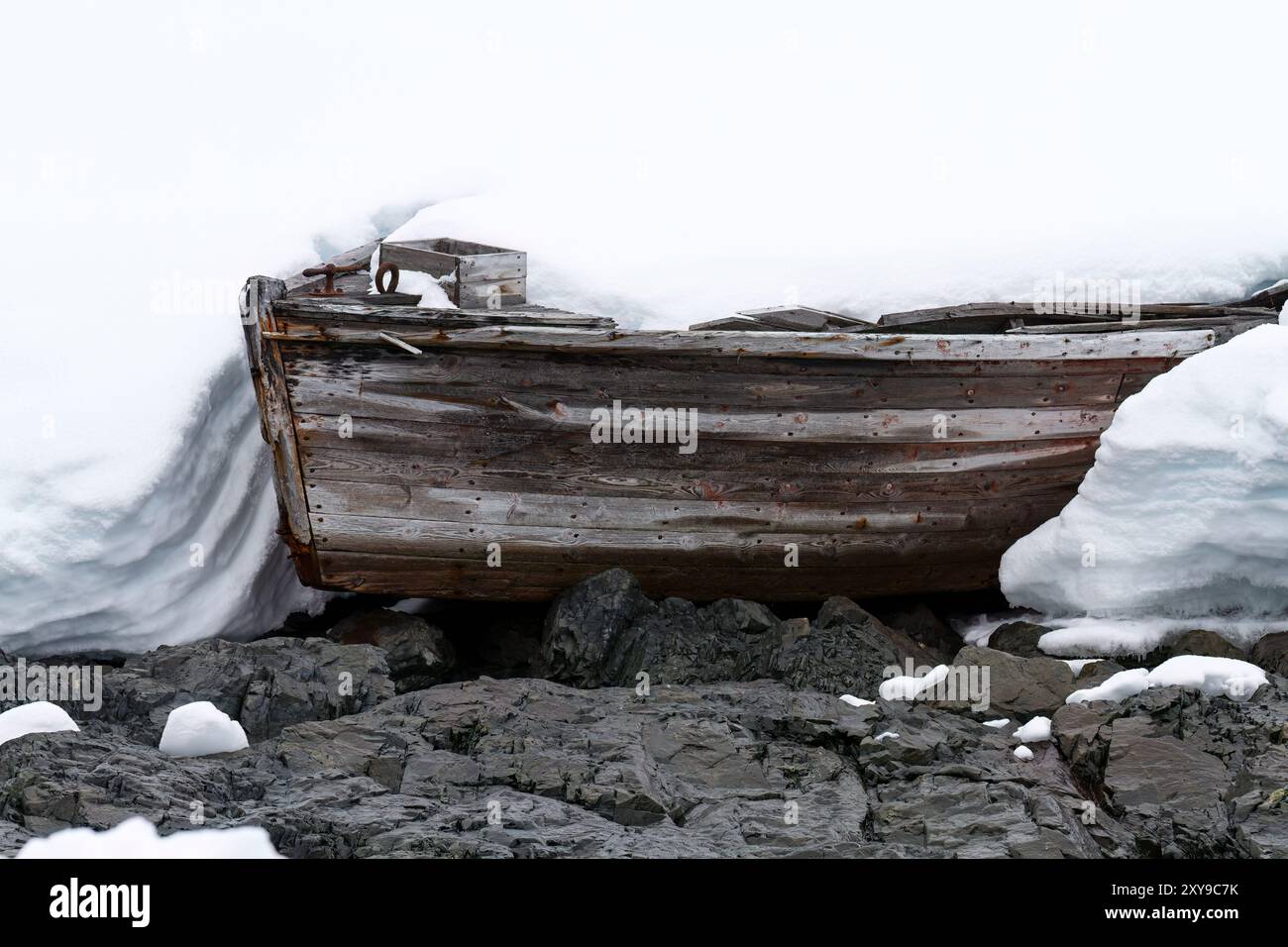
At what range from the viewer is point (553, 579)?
6.74 metres

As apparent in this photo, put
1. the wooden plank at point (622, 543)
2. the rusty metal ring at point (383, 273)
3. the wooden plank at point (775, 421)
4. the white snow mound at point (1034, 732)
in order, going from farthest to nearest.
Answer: the rusty metal ring at point (383, 273) → the wooden plank at point (622, 543) → the wooden plank at point (775, 421) → the white snow mound at point (1034, 732)

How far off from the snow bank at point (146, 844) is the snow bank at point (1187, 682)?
140 inches

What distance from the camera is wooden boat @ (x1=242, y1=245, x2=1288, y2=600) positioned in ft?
20.5

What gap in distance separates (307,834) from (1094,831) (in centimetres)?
264

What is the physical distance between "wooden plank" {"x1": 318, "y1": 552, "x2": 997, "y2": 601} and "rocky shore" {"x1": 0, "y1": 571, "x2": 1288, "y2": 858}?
43 cm

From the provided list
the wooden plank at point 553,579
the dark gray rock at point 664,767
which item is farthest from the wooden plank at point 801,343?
the dark gray rock at point 664,767

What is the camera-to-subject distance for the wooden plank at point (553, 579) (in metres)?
6.63

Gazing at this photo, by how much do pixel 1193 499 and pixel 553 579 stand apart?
3271mm

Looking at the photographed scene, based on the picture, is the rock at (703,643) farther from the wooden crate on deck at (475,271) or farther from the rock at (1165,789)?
the wooden crate on deck at (475,271)

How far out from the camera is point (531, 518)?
6574mm

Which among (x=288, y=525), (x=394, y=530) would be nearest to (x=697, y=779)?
(x=394, y=530)

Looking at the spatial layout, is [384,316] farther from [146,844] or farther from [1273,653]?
[1273,653]

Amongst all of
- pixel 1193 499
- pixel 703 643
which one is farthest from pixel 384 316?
pixel 1193 499

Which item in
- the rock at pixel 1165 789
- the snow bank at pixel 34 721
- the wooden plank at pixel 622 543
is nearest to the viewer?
the rock at pixel 1165 789
